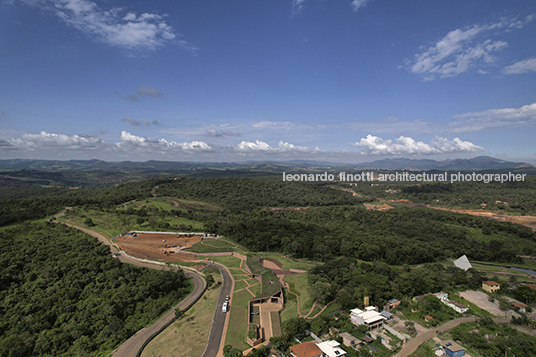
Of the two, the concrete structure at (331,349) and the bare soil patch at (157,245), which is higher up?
the concrete structure at (331,349)

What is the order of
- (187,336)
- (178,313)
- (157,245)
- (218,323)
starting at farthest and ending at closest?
(157,245) → (178,313) → (218,323) → (187,336)

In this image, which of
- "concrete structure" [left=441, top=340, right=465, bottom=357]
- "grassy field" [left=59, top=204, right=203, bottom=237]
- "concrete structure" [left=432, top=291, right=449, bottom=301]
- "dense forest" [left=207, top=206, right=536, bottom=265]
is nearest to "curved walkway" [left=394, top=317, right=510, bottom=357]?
"concrete structure" [left=441, top=340, right=465, bottom=357]

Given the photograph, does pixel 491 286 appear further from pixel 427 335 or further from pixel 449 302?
pixel 427 335

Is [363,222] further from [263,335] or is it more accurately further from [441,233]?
[263,335]

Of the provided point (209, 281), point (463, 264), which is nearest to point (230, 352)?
point (209, 281)

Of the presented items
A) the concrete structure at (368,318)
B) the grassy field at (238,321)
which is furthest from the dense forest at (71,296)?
the concrete structure at (368,318)

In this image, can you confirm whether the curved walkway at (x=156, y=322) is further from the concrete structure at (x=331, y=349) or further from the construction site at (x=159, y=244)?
the concrete structure at (x=331, y=349)
